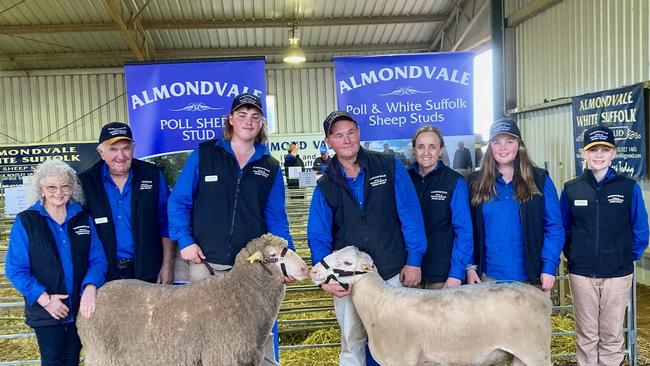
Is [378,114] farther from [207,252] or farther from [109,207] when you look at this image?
[109,207]

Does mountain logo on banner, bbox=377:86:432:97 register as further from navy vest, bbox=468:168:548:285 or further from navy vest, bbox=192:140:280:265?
navy vest, bbox=192:140:280:265

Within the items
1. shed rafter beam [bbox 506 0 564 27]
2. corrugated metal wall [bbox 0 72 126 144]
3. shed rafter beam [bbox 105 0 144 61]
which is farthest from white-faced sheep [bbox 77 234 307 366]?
corrugated metal wall [bbox 0 72 126 144]

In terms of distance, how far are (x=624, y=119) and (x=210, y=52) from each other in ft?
45.4

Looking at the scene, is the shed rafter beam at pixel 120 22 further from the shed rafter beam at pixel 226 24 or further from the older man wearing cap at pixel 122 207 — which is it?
the older man wearing cap at pixel 122 207

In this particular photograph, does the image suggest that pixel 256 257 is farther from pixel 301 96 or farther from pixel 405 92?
pixel 301 96

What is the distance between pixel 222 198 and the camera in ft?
10.6

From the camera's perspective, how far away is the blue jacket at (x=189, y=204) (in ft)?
10.5

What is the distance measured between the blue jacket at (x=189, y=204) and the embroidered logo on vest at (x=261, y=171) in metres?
0.06

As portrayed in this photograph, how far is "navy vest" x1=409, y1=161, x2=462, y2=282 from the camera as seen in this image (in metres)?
3.39

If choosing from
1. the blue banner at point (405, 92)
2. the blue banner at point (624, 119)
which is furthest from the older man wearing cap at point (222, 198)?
the blue banner at point (624, 119)

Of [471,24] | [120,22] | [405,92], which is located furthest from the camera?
[471,24]

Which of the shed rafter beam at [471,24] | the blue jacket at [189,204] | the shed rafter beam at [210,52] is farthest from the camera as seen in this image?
the shed rafter beam at [210,52]

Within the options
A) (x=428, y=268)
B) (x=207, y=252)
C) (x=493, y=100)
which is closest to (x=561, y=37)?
(x=493, y=100)

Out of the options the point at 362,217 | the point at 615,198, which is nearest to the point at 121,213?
the point at 362,217
